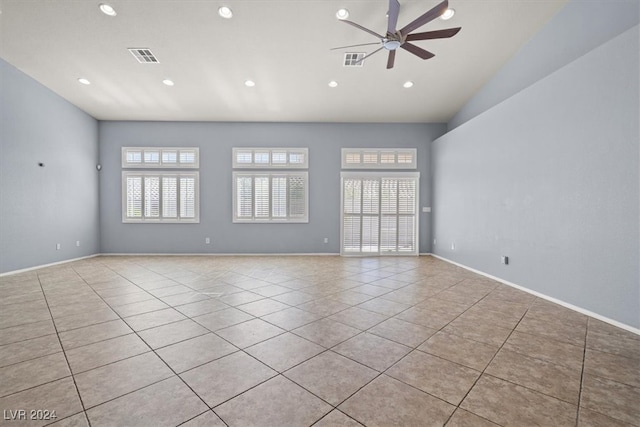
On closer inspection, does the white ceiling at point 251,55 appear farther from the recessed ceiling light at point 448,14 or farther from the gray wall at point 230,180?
the gray wall at point 230,180

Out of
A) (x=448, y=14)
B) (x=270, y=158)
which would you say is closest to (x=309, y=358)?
(x=448, y=14)

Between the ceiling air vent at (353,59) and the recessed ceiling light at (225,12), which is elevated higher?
the recessed ceiling light at (225,12)

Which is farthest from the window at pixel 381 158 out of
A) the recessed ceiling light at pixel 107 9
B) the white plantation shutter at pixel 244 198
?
the recessed ceiling light at pixel 107 9

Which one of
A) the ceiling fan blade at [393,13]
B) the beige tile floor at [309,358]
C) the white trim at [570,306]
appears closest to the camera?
the beige tile floor at [309,358]

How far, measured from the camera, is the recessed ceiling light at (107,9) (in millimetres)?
3748

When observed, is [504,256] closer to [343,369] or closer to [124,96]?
[343,369]

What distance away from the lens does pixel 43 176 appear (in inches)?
217

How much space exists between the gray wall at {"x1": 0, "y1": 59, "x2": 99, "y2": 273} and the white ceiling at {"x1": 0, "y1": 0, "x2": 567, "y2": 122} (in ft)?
1.35

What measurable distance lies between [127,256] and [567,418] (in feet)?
28.1

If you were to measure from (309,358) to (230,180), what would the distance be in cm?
602

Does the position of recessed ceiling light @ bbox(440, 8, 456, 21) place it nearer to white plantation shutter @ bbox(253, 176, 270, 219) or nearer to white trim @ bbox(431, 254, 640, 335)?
white trim @ bbox(431, 254, 640, 335)

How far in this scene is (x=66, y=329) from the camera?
2.65 m

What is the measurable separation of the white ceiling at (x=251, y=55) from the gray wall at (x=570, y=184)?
4.00 ft

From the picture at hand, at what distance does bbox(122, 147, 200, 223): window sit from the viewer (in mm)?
7160
